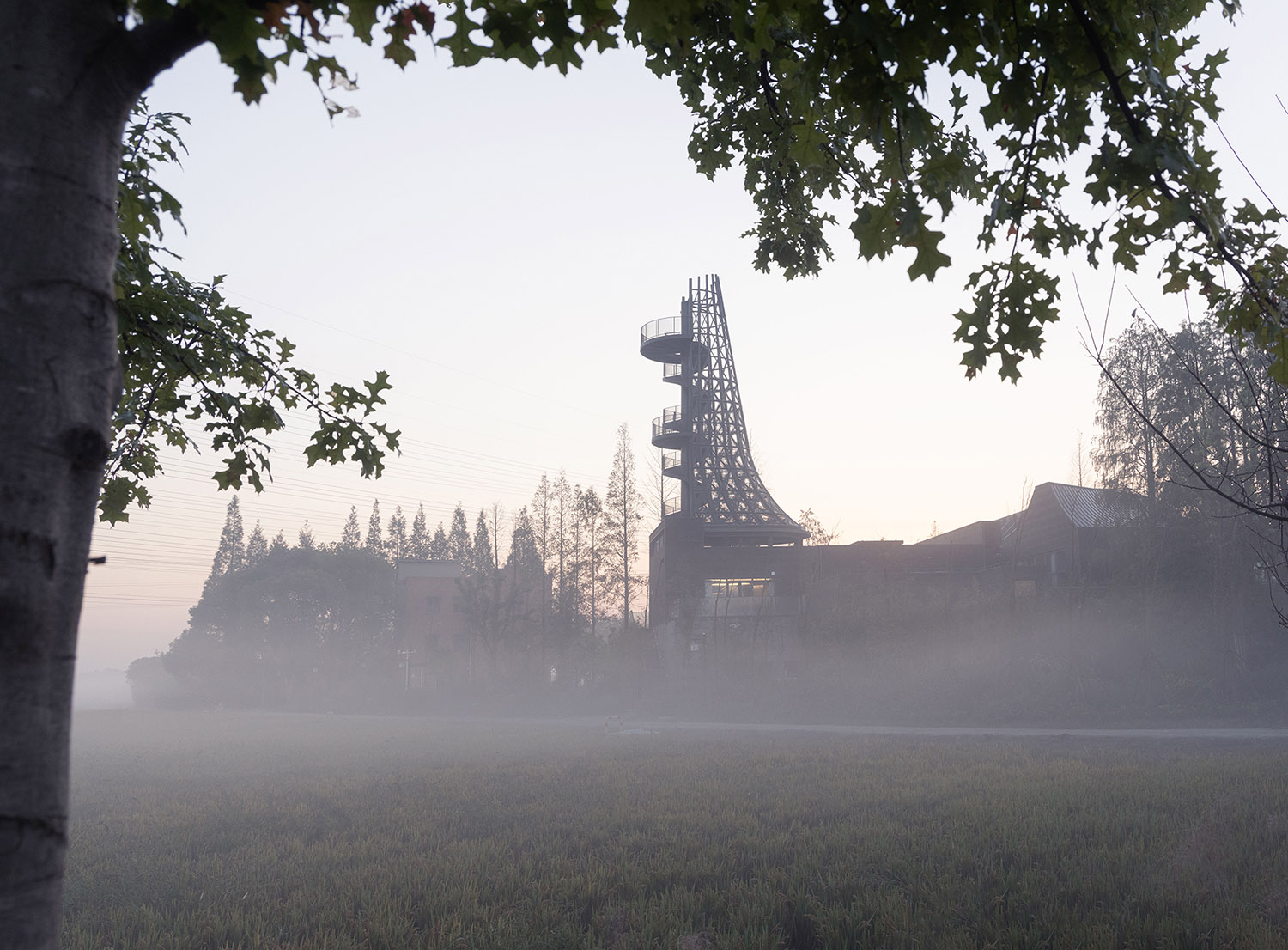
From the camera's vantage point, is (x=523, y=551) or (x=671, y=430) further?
(x=523, y=551)

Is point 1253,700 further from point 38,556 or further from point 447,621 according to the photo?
point 447,621

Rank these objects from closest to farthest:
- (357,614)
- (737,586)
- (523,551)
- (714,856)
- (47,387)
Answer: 1. (47,387)
2. (714,856)
3. (737,586)
4. (357,614)
5. (523,551)

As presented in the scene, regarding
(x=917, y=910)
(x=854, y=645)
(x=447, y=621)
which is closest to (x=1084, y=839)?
(x=917, y=910)

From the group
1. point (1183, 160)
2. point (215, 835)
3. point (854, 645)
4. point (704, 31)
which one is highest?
point (704, 31)

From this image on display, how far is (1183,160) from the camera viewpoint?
10.4ft

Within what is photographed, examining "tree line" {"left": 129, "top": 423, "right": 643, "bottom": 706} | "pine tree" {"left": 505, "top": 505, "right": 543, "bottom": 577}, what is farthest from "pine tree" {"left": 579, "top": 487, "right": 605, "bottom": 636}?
"pine tree" {"left": 505, "top": 505, "right": 543, "bottom": 577}

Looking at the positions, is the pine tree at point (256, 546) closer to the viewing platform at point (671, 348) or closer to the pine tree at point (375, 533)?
the pine tree at point (375, 533)

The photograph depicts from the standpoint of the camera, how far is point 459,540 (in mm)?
103875

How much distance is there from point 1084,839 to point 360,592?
200 feet

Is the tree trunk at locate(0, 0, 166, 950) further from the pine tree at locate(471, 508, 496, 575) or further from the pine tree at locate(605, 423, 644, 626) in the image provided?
the pine tree at locate(471, 508, 496, 575)

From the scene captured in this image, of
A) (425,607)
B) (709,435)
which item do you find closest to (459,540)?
(425,607)

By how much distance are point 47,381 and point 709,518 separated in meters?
41.7

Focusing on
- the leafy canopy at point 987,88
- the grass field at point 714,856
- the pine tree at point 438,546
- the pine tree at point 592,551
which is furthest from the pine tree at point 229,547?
the leafy canopy at point 987,88

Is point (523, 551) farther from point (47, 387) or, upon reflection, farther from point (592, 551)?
point (47, 387)
